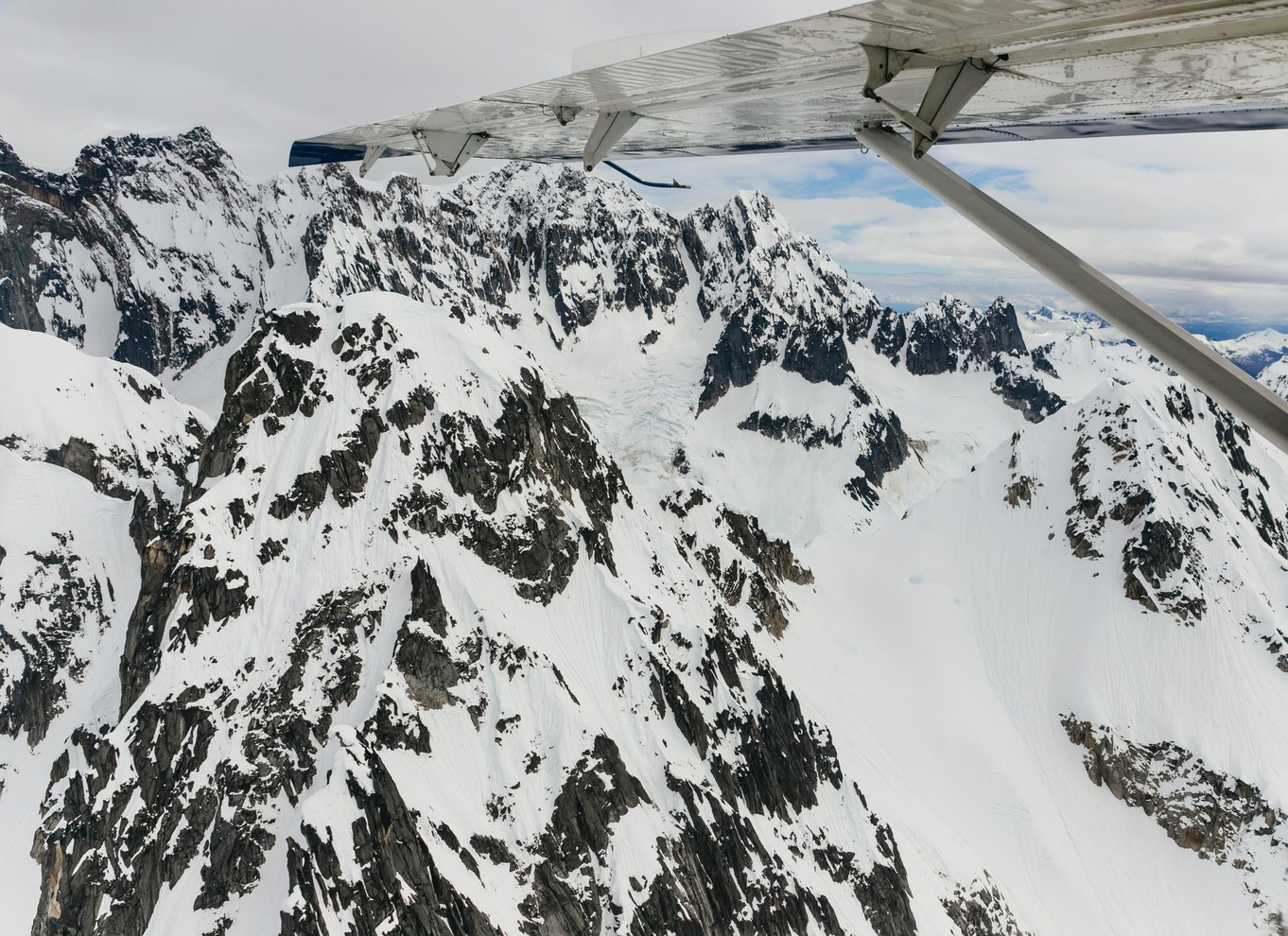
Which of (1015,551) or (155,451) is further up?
(155,451)

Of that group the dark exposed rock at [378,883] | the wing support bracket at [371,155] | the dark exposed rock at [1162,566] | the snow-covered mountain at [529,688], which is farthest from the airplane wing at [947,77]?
the dark exposed rock at [1162,566]

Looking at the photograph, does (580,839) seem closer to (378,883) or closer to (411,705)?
(378,883)

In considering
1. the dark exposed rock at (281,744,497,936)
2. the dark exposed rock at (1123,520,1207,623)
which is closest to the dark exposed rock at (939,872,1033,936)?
the dark exposed rock at (281,744,497,936)

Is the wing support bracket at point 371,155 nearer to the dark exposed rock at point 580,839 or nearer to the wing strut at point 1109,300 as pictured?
the wing strut at point 1109,300

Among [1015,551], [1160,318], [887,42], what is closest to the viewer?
[1160,318]

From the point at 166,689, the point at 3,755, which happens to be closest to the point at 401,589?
the point at 166,689

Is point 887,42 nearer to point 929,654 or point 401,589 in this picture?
point 401,589
